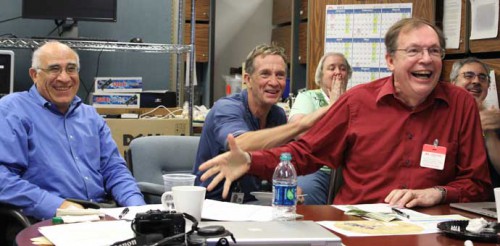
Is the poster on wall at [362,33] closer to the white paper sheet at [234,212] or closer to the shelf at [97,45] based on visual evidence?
the shelf at [97,45]

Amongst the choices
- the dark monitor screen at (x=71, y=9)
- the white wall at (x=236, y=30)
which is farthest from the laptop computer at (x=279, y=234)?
the white wall at (x=236, y=30)

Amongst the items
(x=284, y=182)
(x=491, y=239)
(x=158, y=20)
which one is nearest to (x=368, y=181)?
(x=284, y=182)

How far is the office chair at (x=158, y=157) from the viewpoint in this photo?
314 centimetres

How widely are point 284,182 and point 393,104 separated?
842 mm

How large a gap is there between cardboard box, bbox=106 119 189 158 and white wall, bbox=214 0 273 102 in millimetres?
2353

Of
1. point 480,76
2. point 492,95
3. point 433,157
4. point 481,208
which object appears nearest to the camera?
point 481,208

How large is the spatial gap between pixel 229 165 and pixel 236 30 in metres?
5.07

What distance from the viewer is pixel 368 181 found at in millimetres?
2391

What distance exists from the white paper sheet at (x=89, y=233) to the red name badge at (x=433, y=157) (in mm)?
1192

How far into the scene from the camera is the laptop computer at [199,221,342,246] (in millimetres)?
1374

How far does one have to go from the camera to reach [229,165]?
2062mm

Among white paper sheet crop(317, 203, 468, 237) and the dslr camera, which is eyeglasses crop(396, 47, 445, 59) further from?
the dslr camera

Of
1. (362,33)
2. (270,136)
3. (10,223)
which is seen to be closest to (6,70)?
(10,223)

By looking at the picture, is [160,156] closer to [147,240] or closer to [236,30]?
[147,240]
